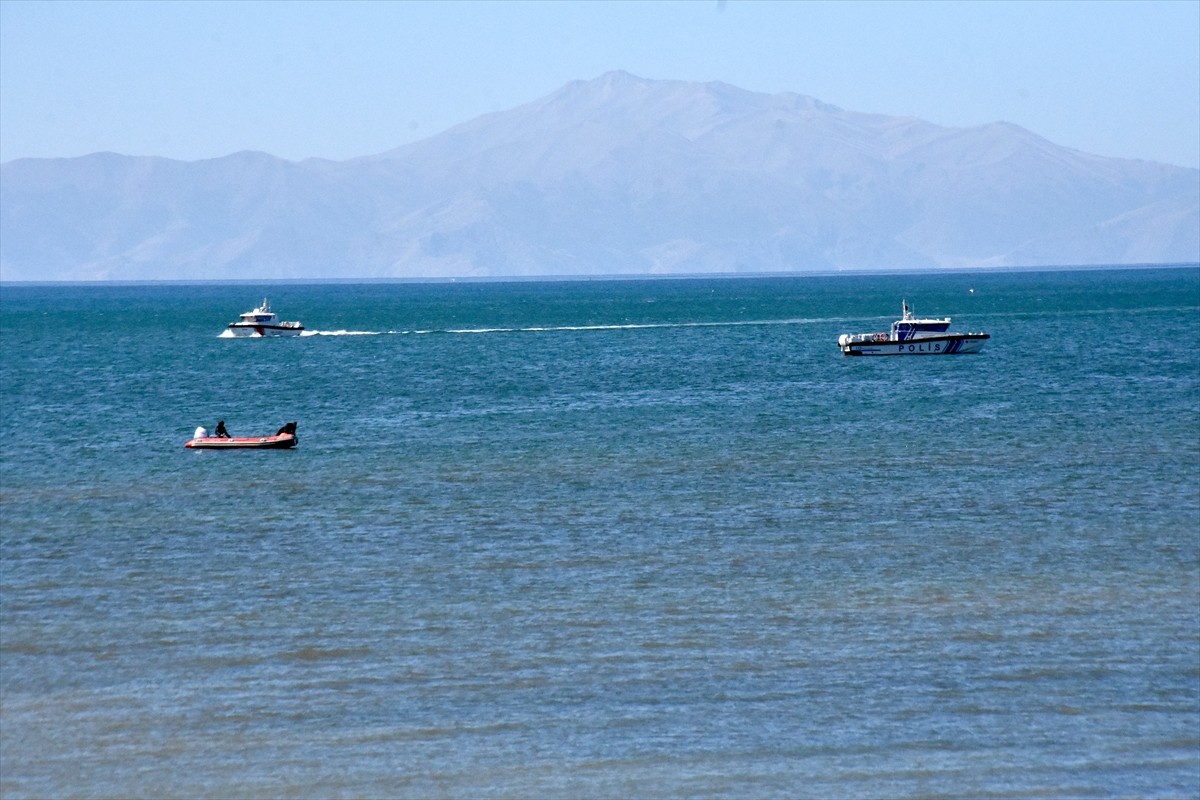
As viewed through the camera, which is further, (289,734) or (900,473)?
(900,473)

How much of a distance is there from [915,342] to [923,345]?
62 centimetres

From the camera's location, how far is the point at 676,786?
24281 millimetres

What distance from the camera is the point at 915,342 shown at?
119 metres

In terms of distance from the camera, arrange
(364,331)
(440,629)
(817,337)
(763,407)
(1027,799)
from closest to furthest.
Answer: (1027,799) < (440,629) < (763,407) < (817,337) < (364,331)

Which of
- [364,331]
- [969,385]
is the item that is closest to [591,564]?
[969,385]

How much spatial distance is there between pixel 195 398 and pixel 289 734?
70805mm

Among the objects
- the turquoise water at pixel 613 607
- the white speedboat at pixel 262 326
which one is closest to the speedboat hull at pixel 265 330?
the white speedboat at pixel 262 326

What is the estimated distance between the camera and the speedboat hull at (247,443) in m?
67.8

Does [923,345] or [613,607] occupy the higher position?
[923,345]

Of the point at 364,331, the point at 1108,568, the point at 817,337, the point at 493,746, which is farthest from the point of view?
the point at 364,331

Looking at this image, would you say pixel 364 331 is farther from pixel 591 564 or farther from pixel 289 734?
pixel 289 734

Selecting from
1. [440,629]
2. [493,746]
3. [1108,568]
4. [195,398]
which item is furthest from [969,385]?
[493,746]

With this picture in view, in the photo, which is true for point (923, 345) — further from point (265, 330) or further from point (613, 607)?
point (613, 607)

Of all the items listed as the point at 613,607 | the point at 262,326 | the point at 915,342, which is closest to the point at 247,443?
the point at 613,607
